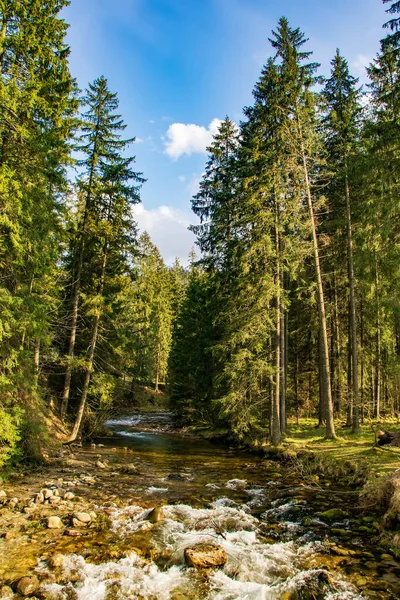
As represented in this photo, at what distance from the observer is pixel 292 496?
997 cm

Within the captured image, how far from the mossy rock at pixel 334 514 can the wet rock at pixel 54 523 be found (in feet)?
19.3

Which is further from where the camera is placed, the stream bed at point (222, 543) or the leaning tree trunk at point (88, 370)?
the leaning tree trunk at point (88, 370)

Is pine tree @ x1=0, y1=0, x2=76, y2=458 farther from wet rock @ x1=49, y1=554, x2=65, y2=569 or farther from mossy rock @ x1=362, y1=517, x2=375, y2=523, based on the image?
mossy rock @ x1=362, y1=517, x2=375, y2=523

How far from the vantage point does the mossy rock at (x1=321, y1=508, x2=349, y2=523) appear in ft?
27.0

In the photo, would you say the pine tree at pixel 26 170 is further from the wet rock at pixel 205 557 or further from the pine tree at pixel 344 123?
the pine tree at pixel 344 123

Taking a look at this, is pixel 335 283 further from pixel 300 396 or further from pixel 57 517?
pixel 57 517

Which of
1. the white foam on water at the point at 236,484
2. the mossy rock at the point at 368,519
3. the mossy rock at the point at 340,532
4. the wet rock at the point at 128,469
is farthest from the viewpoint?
the wet rock at the point at 128,469

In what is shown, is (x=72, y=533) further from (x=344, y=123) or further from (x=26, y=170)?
(x=344, y=123)

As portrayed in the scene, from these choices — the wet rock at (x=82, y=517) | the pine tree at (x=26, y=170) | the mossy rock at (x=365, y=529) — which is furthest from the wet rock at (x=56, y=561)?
the mossy rock at (x=365, y=529)

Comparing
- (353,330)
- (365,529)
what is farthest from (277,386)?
(365,529)

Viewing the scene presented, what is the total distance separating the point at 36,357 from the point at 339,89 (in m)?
19.8

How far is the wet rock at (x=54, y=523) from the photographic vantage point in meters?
7.30

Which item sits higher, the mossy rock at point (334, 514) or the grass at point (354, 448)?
the grass at point (354, 448)

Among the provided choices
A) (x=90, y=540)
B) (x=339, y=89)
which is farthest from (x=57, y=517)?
(x=339, y=89)
